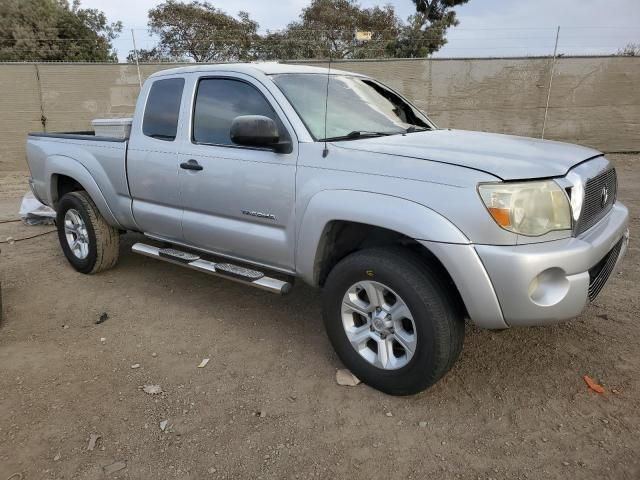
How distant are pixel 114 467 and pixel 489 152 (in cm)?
253

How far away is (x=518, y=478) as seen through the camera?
7.50 feet

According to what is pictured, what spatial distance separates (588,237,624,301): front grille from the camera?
2.71 meters

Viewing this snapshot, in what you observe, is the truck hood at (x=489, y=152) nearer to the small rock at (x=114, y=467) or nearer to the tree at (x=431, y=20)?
the small rock at (x=114, y=467)

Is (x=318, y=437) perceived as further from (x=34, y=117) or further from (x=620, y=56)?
(x=620, y=56)

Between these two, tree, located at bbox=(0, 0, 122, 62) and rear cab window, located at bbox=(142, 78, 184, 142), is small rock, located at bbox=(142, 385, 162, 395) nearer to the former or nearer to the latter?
rear cab window, located at bbox=(142, 78, 184, 142)

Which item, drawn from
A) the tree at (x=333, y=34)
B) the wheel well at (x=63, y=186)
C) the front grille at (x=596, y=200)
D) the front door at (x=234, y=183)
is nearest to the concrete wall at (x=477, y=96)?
the tree at (x=333, y=34)

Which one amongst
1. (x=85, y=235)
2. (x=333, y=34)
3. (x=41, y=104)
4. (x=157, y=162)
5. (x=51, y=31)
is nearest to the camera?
(x=157, y=162)

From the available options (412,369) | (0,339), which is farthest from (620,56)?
(0,339)

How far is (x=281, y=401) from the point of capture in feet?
9.61

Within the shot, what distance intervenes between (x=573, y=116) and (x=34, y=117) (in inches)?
512

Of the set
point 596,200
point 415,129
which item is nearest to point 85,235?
point 415,129

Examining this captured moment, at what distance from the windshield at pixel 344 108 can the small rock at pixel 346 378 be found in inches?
58.2

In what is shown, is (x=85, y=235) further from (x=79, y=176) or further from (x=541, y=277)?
(x=541, y=277)

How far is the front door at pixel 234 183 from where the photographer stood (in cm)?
321
